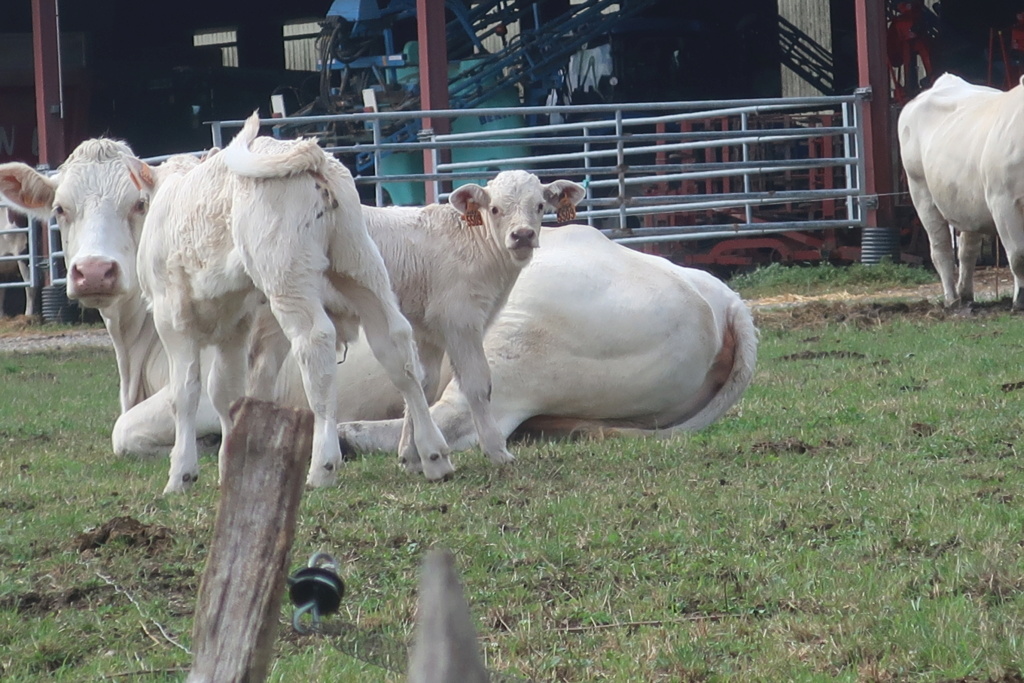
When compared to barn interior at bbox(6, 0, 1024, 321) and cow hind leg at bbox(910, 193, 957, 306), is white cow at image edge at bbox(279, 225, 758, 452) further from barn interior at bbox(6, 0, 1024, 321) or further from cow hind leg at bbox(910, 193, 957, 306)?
barn interior at bbox(6, 0, 1024, 321)

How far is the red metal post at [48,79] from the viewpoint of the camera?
17.7m

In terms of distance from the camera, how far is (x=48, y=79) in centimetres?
1780

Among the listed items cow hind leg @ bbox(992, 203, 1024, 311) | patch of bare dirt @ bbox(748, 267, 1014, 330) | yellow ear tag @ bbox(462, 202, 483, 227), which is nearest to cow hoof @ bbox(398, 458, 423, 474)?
yellow ear tag @ bbox(462, 202, 483, 227)

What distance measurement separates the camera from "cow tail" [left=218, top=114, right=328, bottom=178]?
5.55 meters

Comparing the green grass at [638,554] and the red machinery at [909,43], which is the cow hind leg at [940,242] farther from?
the red machinery at [909,43]

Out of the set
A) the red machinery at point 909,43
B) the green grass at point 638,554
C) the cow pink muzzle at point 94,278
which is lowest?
the green grass at point 638,554

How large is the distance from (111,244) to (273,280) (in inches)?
54.1

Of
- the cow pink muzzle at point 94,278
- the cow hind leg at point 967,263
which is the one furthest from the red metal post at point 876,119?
the cow pink muzzle at point 94,278

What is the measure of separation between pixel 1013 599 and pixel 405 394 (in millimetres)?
2723

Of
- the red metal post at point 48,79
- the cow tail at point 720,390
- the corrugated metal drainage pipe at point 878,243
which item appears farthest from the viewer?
the red metal post at point 48,79

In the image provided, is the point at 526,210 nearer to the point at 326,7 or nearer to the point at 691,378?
the point at 691,378

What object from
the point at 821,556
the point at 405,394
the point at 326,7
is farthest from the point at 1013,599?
the point at 326,7

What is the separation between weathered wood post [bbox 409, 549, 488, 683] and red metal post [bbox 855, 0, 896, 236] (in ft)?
48.8

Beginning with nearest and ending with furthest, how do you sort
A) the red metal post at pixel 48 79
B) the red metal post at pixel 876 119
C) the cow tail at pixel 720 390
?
the cow tail at pixel 720 390 → the red metal post at pixel 876 119 → the red metal post at pixel 48 79
